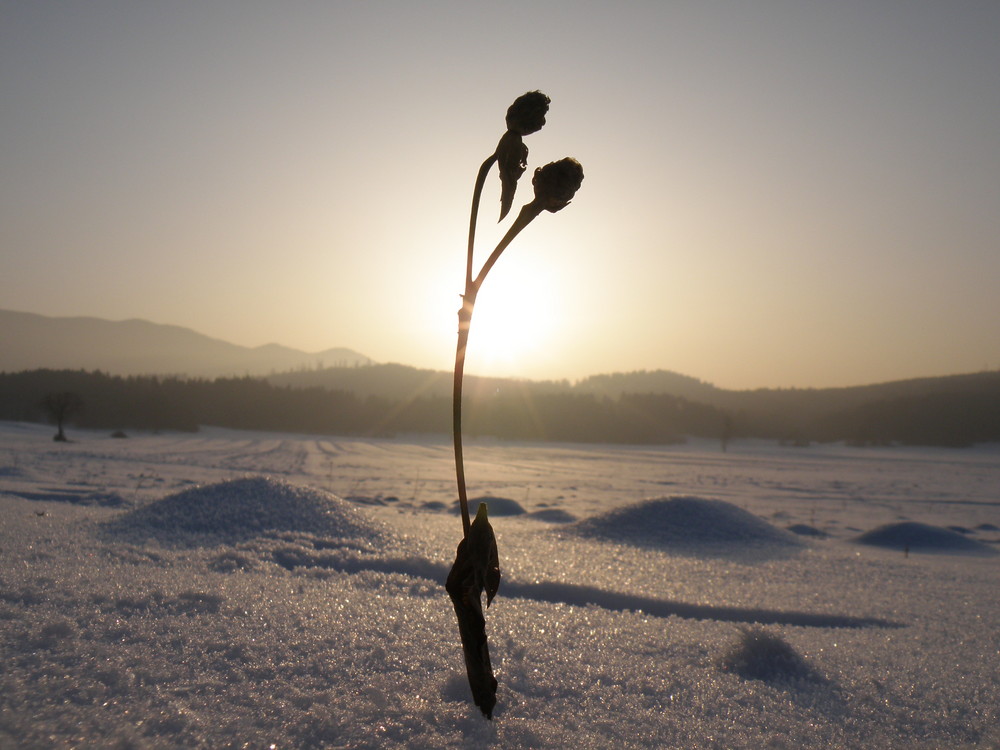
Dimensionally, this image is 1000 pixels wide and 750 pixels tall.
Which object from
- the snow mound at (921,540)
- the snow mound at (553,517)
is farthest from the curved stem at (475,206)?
the snow mound at (921,540)

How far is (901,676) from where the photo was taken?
1.75m

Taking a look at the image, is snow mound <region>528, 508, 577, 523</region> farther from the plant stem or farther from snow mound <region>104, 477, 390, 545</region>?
the plant stem

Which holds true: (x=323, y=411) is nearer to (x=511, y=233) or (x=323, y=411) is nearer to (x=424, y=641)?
(x=424, y=641)

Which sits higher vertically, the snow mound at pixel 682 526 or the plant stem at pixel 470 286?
the plant stem at pixel 470 286

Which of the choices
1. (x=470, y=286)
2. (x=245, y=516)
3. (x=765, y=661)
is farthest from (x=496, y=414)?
(x=470, y=286)

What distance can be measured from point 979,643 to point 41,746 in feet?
8.60

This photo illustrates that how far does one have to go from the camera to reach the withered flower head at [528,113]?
1.21 meters

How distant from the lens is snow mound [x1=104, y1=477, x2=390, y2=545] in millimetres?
3227

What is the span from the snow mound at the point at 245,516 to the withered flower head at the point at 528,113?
2.59m

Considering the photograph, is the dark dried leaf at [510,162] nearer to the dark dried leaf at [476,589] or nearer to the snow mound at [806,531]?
the dark dried leaf at [476,589]

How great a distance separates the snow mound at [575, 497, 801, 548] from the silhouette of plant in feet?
13.2

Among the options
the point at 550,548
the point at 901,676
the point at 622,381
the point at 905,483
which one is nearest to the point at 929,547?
the point at 550,548

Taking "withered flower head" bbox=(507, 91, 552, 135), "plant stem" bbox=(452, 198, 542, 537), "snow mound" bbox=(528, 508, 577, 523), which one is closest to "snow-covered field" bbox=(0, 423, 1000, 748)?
"plant stem" bbox=(452, 198, 542, 537)

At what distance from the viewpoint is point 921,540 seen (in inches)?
304
